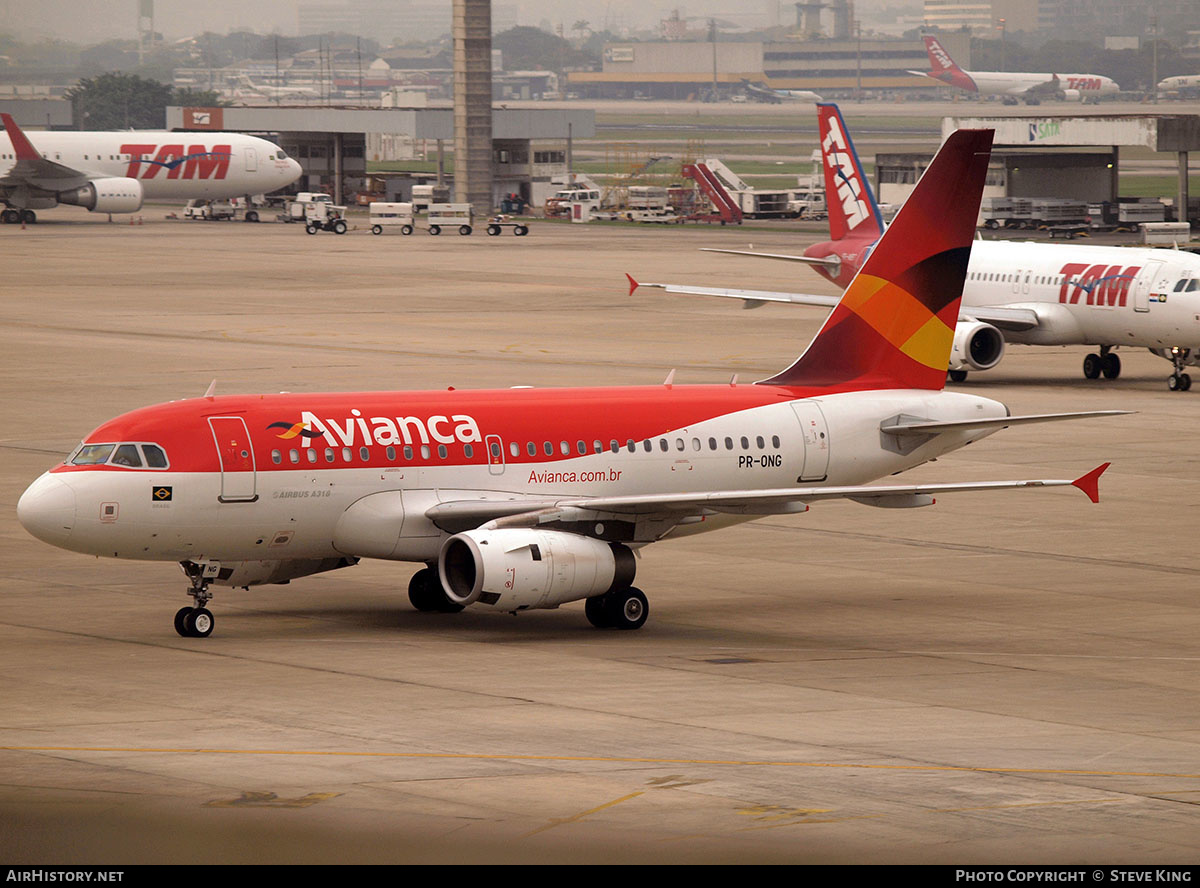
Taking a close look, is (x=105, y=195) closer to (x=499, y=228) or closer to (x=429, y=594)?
(x=499, y=228)

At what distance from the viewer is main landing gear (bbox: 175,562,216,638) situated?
2598cm

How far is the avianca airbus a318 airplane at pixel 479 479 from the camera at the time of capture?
25641 mm

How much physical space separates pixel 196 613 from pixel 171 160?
4715 inches

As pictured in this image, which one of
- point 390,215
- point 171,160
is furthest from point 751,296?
point 171,160

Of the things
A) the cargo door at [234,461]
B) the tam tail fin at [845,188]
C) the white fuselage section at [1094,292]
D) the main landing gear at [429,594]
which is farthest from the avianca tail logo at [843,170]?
the cargo door at [234,461]

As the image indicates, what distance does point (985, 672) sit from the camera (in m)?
24.2

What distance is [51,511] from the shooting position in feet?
82.6

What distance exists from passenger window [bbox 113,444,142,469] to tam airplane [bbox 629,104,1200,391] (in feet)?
98.8

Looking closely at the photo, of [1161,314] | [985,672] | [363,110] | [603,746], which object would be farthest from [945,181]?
[363,110]

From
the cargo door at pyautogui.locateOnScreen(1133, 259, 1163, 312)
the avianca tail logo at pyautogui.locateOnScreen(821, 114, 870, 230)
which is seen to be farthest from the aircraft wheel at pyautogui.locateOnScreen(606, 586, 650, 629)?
the avianca tail logo at pyautogui.locateOnScreen(821, 114, 870, 230)

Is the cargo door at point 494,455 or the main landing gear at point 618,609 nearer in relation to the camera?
the main landing gear at point 618,609

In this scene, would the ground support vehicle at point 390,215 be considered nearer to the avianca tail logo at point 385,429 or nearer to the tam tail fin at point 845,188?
the tam tail fin at point 845,188

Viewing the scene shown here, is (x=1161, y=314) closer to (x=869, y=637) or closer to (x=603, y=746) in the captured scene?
(x=869, y=637)

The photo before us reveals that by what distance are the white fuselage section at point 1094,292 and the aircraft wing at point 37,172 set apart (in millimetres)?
88302
